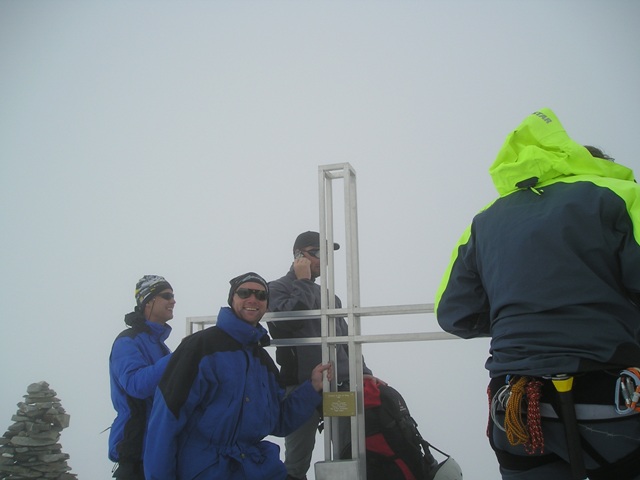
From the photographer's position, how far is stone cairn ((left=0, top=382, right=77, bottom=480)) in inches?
423

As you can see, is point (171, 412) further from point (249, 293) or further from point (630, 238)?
point (630, 238)

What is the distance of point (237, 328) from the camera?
360 centimetres

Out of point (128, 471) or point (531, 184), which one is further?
point (128, 471)

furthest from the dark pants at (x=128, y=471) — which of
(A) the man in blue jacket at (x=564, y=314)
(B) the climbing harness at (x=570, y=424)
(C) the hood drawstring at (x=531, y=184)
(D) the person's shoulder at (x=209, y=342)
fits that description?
(C) the hood drawstring at (x=531, y=184)

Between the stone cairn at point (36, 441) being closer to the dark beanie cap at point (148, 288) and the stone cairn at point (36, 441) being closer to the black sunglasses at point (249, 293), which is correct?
the dark beanie cap at point (148, 288)

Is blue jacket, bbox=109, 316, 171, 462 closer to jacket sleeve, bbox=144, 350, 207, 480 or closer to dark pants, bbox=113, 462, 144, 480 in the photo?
dark pants, bbox=113, 462, 144, 480

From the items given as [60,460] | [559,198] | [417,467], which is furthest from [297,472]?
[60,460]

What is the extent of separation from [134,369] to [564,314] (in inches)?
104

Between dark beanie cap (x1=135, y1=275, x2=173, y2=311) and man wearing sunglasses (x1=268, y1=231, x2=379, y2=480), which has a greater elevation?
dark beanie cap (x1=135, y1=275, x2=173, y2=311)

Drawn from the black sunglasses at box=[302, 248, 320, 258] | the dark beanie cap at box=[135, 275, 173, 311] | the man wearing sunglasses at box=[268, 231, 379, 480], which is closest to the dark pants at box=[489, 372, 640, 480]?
the man wearing sunglasses at box=[268, 231, 379, 480]

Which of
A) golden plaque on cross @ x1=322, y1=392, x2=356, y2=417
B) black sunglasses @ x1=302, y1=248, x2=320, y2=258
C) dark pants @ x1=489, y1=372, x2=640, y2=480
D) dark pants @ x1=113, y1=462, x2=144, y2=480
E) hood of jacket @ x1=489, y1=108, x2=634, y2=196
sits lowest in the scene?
dark pants @ x1=113, y1=462, x2=144, y2=480

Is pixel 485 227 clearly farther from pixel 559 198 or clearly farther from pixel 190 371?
pixel 190 371

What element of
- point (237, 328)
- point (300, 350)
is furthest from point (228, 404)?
point (300, 350)

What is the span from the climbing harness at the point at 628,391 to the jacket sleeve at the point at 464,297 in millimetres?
627
